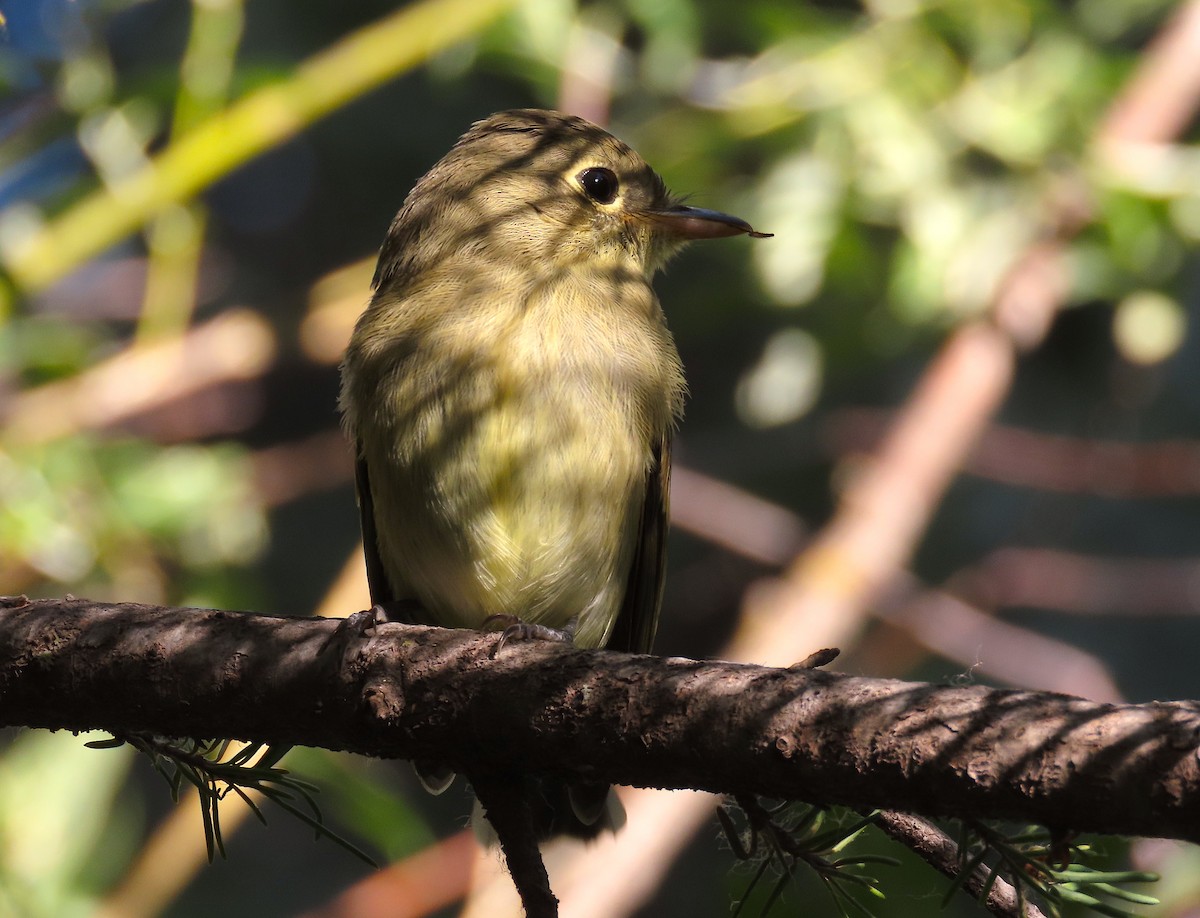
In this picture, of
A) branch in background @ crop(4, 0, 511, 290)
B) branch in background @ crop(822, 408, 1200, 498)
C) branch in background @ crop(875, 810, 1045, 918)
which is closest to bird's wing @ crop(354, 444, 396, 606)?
branch in background @ crop(4, 0, 511, 290)

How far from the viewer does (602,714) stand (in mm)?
1941

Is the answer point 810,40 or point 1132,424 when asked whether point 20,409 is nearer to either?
point 810,40

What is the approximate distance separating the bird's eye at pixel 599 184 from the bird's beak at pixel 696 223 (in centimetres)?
11

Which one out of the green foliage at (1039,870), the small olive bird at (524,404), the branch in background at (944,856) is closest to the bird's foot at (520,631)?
the small olive bird at (524,404)

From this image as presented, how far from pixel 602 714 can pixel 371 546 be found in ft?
6.28

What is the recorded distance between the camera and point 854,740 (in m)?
1.74

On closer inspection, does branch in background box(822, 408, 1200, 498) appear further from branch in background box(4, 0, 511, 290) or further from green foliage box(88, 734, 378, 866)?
green foliage box(88, 734, 378, 866)

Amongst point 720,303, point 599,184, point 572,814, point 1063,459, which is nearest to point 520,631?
point 572,814

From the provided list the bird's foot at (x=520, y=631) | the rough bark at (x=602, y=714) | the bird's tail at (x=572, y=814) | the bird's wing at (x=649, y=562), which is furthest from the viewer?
the bird's wing at (x=649, y=562)

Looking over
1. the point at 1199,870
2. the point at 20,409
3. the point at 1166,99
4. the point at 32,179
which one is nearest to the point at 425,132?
the point at 32,179

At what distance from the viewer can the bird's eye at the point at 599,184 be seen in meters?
3.86

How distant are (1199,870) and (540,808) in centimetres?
175

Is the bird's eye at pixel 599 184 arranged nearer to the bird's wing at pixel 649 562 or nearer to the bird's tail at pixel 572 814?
the bird's wing at pixel 649 562

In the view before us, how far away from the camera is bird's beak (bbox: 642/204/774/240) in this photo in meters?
3.89
